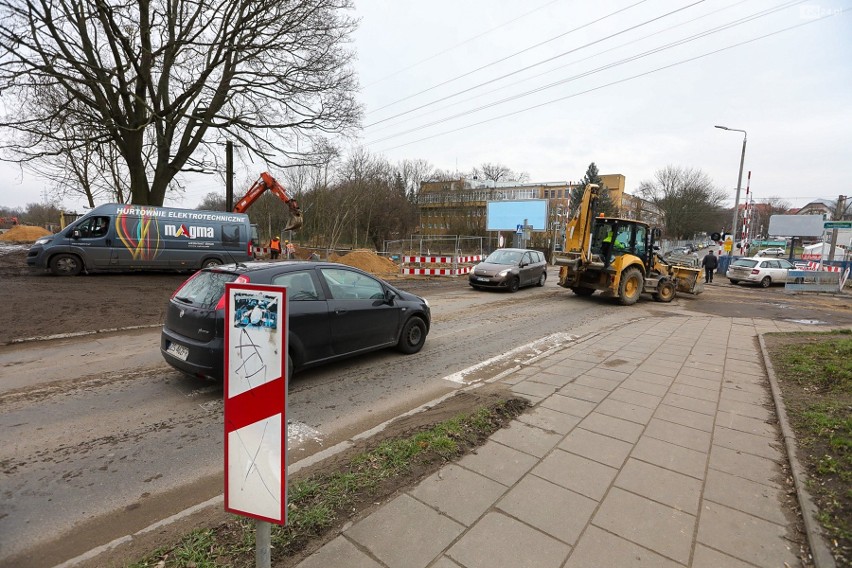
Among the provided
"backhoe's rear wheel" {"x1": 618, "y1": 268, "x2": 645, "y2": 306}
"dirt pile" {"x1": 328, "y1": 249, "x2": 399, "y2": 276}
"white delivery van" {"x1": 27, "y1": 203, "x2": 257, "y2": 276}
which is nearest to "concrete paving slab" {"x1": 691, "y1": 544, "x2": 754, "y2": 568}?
"backhoe's rear wheel" {"x1": 618, "y1": 268, "x2": 645, "y2": 306}

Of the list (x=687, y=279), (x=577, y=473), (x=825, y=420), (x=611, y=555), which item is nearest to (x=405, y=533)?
(x=611, y=555)

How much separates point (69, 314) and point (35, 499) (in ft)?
24.1

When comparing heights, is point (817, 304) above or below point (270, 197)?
below

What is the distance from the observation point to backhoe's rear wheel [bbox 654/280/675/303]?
14086 mm

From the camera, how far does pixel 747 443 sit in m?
3.58

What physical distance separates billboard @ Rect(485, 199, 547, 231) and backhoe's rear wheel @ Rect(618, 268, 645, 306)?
21.1m

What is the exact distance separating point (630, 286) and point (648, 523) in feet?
39.1

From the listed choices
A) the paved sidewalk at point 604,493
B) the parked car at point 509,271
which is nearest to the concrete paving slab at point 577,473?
the paved sidewalk at point 604,493

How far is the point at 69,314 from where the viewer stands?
328 inches

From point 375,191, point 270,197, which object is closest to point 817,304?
point 375,191

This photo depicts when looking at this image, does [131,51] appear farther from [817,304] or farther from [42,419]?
[817,304]

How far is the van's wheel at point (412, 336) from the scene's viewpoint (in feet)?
21.0

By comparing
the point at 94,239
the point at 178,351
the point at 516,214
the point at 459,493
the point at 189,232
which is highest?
the point at 516,214

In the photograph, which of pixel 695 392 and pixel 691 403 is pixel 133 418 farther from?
pixel 695 392
